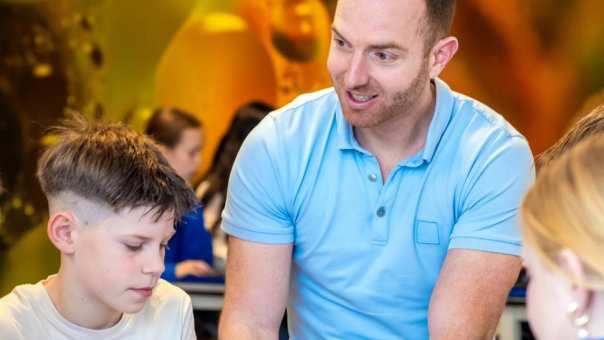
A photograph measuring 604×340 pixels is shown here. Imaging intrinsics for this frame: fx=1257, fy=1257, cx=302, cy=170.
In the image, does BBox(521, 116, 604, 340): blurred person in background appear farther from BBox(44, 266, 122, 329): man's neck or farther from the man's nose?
BBox(44, 266, 122, 329): man's neck

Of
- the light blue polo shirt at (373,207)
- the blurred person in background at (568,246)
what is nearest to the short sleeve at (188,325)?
the light blue polo shirt at (373,207)

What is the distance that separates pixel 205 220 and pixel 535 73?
68.1 inches

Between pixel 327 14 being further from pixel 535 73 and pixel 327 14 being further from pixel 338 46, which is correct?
pixel 338 46

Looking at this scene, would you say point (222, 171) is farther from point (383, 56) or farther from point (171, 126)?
point (383, 56)

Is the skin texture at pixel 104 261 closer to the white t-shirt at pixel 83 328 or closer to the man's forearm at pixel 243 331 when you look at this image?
the white t-shirt at pixel 83 328

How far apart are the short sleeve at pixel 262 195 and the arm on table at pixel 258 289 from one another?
0.09ft

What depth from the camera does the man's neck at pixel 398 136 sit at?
2680 mm

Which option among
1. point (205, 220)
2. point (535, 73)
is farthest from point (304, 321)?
point (535, 73)

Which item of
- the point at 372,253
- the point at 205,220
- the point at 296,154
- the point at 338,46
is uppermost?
the point at 338,46

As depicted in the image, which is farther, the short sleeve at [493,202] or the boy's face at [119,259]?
the short sleeve at [493,202]

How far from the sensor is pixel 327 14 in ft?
19.0

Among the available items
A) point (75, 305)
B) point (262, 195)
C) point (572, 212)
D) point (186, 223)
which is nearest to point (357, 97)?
point (262, 195)

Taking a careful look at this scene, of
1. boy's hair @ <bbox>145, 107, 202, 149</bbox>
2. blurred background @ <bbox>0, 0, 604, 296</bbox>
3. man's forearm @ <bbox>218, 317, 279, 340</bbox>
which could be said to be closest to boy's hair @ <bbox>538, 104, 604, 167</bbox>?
man's forearm @ <bbox>218, 317, 279, 340</bbox>

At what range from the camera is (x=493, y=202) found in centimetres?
259
